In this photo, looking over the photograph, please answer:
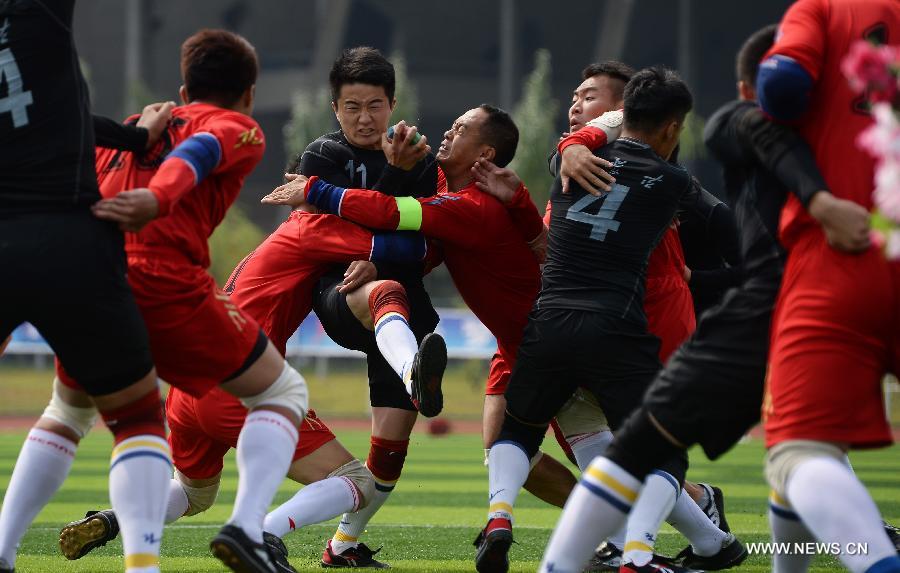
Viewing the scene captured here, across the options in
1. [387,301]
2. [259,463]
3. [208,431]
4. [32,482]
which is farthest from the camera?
[387,301]

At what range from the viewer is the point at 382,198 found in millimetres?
5926

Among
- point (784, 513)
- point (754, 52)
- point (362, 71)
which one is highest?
point (754, 52)

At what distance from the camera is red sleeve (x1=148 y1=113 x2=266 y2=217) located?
4352 millimetres

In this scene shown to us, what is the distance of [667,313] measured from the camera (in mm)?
6047

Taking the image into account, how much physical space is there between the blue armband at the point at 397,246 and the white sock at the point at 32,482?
1.84m

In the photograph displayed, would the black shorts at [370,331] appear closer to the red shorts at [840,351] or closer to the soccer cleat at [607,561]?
the soccer cleat at [607,561]

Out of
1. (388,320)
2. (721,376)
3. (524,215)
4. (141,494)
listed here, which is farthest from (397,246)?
(721,376)

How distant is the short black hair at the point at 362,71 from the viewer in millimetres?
6359

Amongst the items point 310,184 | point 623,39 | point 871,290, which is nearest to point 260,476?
point 310,184

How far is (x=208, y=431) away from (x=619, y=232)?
1995mm

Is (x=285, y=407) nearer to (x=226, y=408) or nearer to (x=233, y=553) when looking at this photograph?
(x=233, y=553)

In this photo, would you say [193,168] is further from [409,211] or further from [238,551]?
[409,211]

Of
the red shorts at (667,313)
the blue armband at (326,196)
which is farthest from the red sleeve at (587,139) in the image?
the blue armband at (326,196)

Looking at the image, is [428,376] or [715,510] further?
[715,510]
